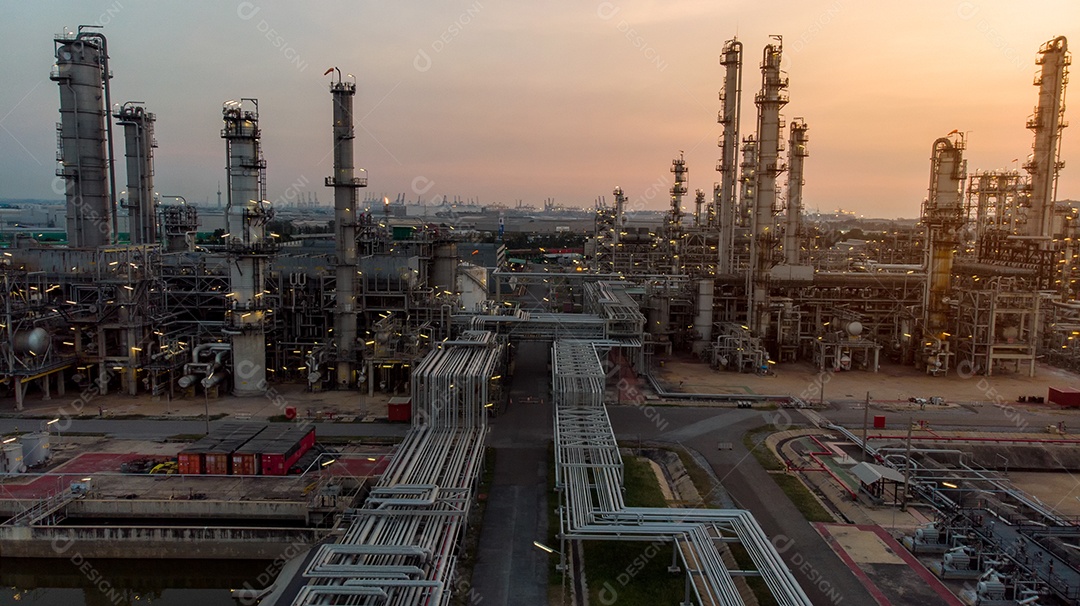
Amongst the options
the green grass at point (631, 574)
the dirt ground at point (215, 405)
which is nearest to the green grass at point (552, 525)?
the green grass at point (631, 574)

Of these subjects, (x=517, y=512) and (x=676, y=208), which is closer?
(x=517, y=512)

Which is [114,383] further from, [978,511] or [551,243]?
[551,243]

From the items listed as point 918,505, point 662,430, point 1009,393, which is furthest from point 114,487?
point 1009,393

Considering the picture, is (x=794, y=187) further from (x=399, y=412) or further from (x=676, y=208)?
(x=399, y=412)

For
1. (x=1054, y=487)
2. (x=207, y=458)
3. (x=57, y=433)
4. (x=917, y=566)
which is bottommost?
(x=1054, y=487)

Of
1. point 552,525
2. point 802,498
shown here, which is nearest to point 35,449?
point 552,525

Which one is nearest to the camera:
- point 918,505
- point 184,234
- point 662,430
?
point 918,505
